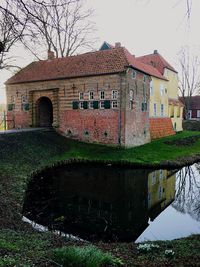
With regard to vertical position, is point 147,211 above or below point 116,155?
below

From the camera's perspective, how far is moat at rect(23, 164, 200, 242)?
7.64m

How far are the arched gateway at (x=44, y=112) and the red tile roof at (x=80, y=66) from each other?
203 cm

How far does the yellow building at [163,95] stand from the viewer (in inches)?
990

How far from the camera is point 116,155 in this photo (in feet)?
52.7

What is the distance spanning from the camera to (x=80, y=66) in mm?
19469

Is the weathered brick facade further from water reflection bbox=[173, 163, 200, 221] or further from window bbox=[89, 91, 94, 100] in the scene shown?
water reflection bbox=[173, 163, 200, 221]

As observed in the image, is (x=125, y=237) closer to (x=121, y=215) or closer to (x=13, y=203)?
(x=121, y=215)

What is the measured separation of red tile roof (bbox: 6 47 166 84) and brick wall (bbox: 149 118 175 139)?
5.42 meters

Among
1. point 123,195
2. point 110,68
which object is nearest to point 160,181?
point 123,195

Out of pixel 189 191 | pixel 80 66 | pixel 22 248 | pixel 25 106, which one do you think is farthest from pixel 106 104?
pixel 22 248

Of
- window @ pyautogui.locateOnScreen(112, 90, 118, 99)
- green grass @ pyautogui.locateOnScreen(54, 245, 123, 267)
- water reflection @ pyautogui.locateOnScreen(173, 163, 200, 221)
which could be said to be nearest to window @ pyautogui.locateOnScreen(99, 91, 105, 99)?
window @ pyautogui.locateOnScreen(112, 90, 118, 99)

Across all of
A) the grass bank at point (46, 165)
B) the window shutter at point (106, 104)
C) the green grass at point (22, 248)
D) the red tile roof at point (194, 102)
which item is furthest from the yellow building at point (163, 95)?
the green grass at point (22, 248)

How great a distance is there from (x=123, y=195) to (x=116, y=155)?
18.1 feet

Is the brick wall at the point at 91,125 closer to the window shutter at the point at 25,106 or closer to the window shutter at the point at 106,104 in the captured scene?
the window shutter at the point at 106,104
